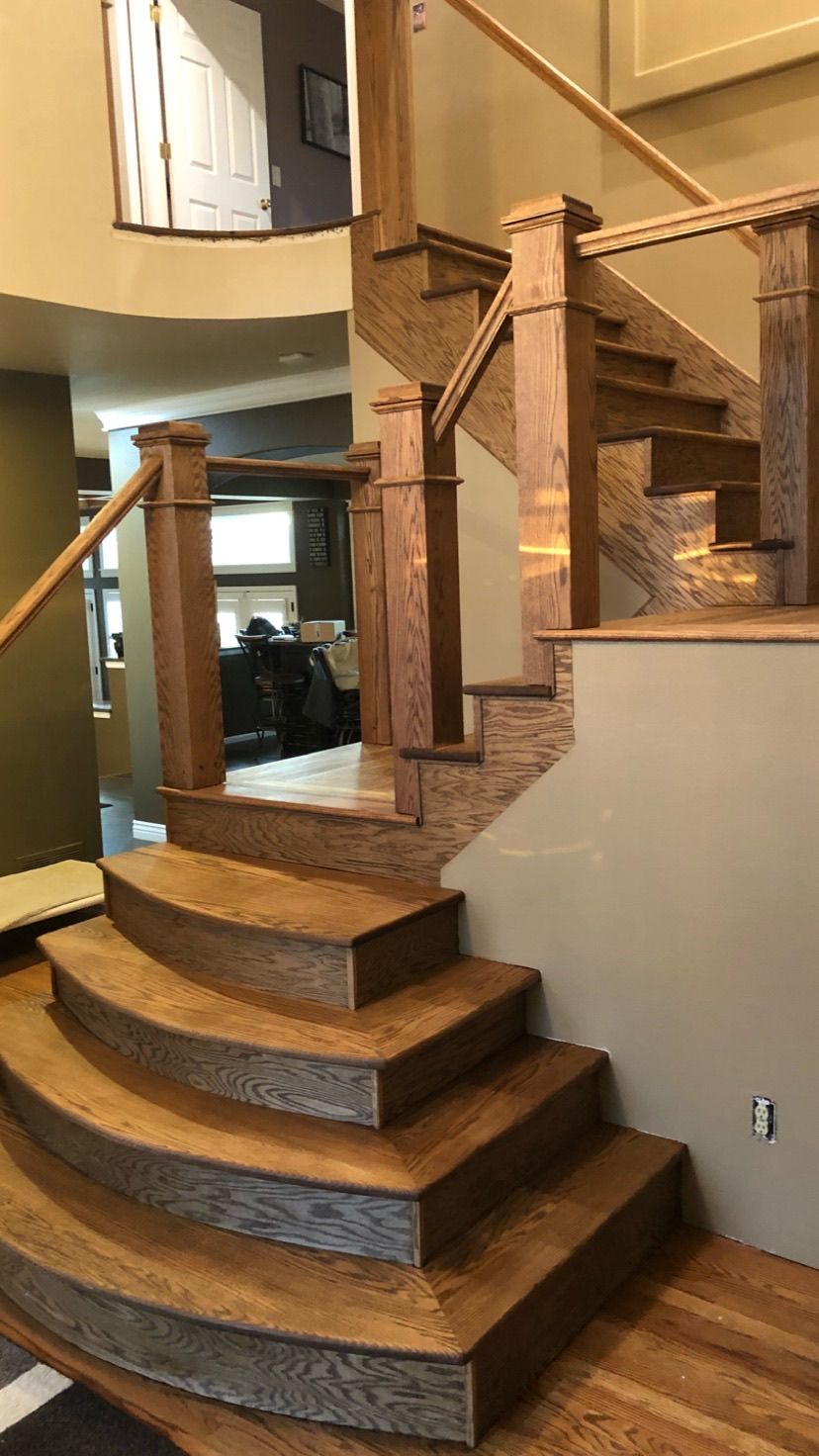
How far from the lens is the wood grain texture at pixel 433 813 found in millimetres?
2311

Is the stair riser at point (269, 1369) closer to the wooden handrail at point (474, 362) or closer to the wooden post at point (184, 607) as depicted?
the wooden post at point (184, 607)

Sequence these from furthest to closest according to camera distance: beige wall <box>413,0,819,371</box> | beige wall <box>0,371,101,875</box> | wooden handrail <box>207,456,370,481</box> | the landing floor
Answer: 1. beige wall <box>0,371,101,875</box>
2. beige wall <box>413,0,819,371</box>
3. wooden handrail <box>207,456,370,481</box>
4. the landing floor

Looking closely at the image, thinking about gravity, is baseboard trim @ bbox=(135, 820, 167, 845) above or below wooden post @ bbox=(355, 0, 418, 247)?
below

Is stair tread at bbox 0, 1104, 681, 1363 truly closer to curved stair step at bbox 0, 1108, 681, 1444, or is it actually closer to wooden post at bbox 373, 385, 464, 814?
curved stair step at bbox 0, 1108, 681, 1444

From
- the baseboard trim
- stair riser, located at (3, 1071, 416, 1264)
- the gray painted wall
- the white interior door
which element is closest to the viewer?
stair riser, located at (3, 1071, 416, 1264)

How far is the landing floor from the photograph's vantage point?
2695 millimetres

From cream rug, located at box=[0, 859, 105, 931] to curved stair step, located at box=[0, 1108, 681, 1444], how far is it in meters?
1.52

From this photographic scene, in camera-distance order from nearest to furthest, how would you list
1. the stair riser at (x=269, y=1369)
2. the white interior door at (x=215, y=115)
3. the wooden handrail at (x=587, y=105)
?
the stair riser at (x=269, y=1369)
the wooden handrail at (x=587, y=105)
the white interior door at (x=215, y=115)

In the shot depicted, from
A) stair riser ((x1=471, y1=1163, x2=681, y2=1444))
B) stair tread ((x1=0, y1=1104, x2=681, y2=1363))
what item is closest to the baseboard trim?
stair tread ((x1=0, y1=1104, x2=681, y2=1363))

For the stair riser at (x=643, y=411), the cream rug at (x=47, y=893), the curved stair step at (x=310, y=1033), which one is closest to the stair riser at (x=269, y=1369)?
the curved stair step at (x=310, y=1033)

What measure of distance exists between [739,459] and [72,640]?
3.02 metres

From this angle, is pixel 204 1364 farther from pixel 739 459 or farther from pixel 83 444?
pixel 83 444

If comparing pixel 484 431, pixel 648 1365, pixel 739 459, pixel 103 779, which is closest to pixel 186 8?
pixel 484 431

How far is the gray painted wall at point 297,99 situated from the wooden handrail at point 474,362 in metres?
5.27
